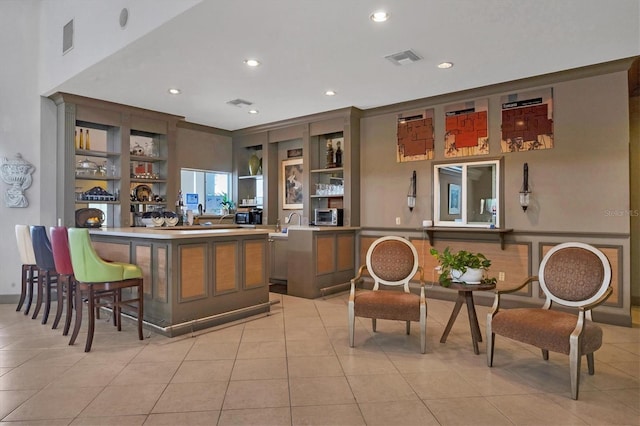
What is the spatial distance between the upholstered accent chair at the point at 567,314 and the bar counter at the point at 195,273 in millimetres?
2616

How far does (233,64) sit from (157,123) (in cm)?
289

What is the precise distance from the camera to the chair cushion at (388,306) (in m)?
3.45

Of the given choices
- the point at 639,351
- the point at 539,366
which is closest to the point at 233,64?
the point at 539,366

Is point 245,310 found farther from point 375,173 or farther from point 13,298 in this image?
point 13,298

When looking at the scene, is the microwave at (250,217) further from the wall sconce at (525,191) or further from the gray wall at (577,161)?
the wall sconce at (525,191)

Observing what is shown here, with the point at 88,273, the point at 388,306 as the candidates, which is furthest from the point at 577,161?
the point at 88,273

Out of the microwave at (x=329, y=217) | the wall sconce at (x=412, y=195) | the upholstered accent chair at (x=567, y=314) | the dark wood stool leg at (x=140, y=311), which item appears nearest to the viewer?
the upholstered accent chair at (x=567, y=314)

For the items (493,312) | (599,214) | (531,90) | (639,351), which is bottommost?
(639,351)

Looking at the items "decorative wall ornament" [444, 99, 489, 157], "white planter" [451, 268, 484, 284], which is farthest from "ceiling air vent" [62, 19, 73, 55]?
"white planter" [451, 268, 484, 284]

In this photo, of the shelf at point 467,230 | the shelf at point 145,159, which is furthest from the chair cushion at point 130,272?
the shelf at point 467,230

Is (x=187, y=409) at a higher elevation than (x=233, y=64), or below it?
below

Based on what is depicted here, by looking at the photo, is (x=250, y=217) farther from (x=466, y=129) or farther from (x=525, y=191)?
(x=525, y=191)

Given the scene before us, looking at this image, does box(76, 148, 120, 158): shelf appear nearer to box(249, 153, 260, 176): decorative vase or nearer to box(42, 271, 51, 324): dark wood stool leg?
box(42, 271, 51, 324): dark wood stool leg

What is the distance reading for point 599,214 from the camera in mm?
4492
